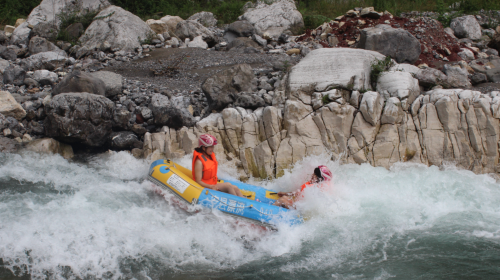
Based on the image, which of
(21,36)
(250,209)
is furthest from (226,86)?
(21,36)

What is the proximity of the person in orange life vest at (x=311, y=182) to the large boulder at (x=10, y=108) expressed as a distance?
678 cm

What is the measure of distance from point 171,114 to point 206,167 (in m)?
2.47

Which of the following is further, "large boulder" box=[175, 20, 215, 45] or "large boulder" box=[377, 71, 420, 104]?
"large boulder" box=[175, 20, 215, 45]

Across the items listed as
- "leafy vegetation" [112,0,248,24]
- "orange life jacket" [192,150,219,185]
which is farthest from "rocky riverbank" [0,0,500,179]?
"leafy vegetation" [112,0,248,24]

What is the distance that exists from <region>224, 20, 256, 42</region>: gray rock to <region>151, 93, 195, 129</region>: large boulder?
6.99 m

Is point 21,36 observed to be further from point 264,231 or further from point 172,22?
point 264,231

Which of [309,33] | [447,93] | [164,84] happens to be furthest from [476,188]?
[309,33]

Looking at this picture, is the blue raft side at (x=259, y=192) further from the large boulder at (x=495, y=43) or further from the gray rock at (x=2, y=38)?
the gray rock at (x=2, y=38)

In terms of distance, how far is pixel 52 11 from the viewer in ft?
52.2

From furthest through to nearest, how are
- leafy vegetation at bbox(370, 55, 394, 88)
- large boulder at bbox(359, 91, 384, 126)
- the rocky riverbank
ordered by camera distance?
leafy vegetation at bbox(370, 55, 394, 88) → large boulder at bbox(359, 91, 384, 126) → the rocky riverbank

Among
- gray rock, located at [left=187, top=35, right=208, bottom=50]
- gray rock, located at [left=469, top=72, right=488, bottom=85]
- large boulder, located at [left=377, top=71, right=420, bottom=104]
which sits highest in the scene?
large boulder, located at [left=377, top=71, right=420, bottom=104]

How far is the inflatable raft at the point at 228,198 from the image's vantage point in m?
5.39

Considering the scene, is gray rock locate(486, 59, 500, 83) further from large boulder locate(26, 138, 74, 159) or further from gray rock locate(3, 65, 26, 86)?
gray rock locate(3, 65, 26, 86)

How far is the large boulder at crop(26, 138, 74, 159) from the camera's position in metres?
7.64
